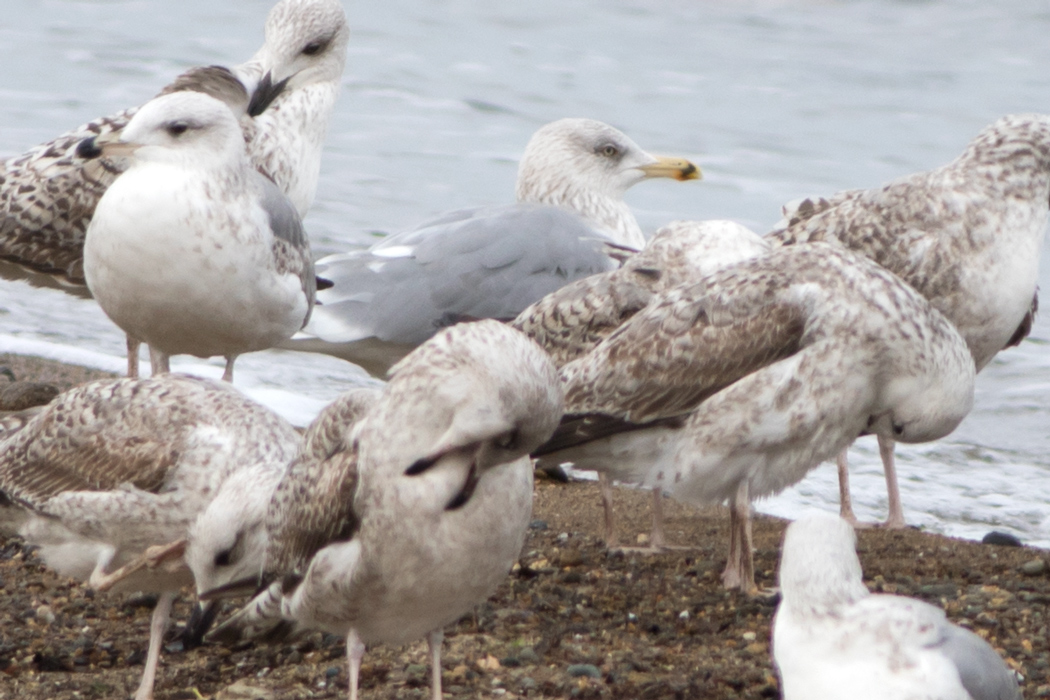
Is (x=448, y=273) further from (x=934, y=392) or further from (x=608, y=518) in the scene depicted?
(x=934, y=392)

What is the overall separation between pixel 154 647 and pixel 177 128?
2.36 meters

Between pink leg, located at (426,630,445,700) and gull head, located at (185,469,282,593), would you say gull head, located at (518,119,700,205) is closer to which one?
gull head, located at (185,469,282,593)

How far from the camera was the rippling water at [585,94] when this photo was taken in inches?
430

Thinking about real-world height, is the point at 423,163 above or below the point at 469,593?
below

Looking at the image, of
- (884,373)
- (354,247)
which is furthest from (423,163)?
(884,373)

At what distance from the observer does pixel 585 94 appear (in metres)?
18.9

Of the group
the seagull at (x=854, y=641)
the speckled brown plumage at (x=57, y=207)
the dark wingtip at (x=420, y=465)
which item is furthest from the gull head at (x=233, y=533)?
the speckled brown plumage at (x=57, y=207)

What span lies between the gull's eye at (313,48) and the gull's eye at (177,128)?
2617 mm

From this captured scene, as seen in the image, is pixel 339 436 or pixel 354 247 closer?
pixel 339 436

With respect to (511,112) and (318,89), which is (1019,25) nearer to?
(511,112)

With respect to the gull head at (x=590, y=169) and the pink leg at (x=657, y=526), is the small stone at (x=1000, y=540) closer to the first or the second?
the pink leg at (x=657, y=526)

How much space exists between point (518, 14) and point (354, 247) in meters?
10.7

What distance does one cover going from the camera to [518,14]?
22641mm

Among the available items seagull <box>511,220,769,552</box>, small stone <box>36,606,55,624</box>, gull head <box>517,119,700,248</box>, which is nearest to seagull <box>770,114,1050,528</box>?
seagull <box>511,220,769,552</box>
